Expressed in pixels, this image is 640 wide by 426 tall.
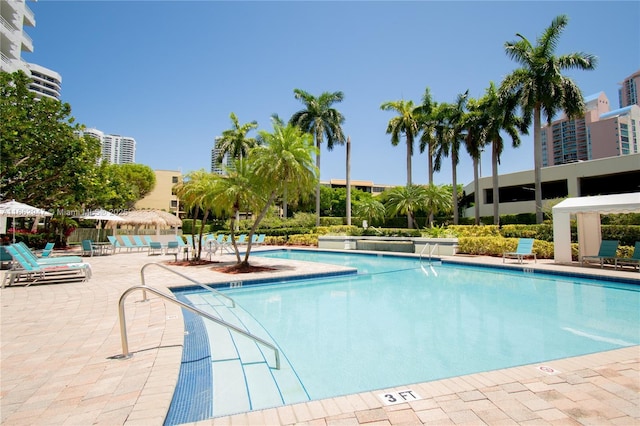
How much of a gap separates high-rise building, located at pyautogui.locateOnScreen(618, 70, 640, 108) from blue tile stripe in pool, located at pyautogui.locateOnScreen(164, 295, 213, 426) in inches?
4058

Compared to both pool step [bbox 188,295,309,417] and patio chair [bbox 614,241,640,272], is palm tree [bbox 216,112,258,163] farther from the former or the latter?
pool step [bbox 188,295,309,417]

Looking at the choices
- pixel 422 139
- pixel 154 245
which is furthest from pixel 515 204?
pixel 154 245

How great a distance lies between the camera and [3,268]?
41.6 ft

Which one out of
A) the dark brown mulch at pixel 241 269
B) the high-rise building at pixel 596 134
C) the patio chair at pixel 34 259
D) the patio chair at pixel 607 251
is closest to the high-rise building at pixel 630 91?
the high-rise building at pixel 596 134

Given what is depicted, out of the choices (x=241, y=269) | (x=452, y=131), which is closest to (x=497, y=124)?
(x=452, y=131)

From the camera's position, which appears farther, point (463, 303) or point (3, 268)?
point (3, 268)

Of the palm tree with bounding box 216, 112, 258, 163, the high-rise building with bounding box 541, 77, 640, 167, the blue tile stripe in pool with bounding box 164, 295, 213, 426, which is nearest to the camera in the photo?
the blue tile stripe in pool with bounding box 164, 295, 213, 426

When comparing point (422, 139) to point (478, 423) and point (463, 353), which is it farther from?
point (478, 423)

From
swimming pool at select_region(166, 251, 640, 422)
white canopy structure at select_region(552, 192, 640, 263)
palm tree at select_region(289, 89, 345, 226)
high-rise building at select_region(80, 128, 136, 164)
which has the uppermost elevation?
high-rise building at select_region(80, 128, 136, 164)

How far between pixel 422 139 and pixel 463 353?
94.7 ft

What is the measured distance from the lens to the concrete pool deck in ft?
8.73

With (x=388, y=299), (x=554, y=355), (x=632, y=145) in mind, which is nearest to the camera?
(x=554, y=355)

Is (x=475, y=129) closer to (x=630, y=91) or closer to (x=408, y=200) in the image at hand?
(x=408, y=200)

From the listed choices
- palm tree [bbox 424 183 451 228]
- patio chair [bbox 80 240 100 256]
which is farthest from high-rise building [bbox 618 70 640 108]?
patio chair [bbox 80 240 100 256]
